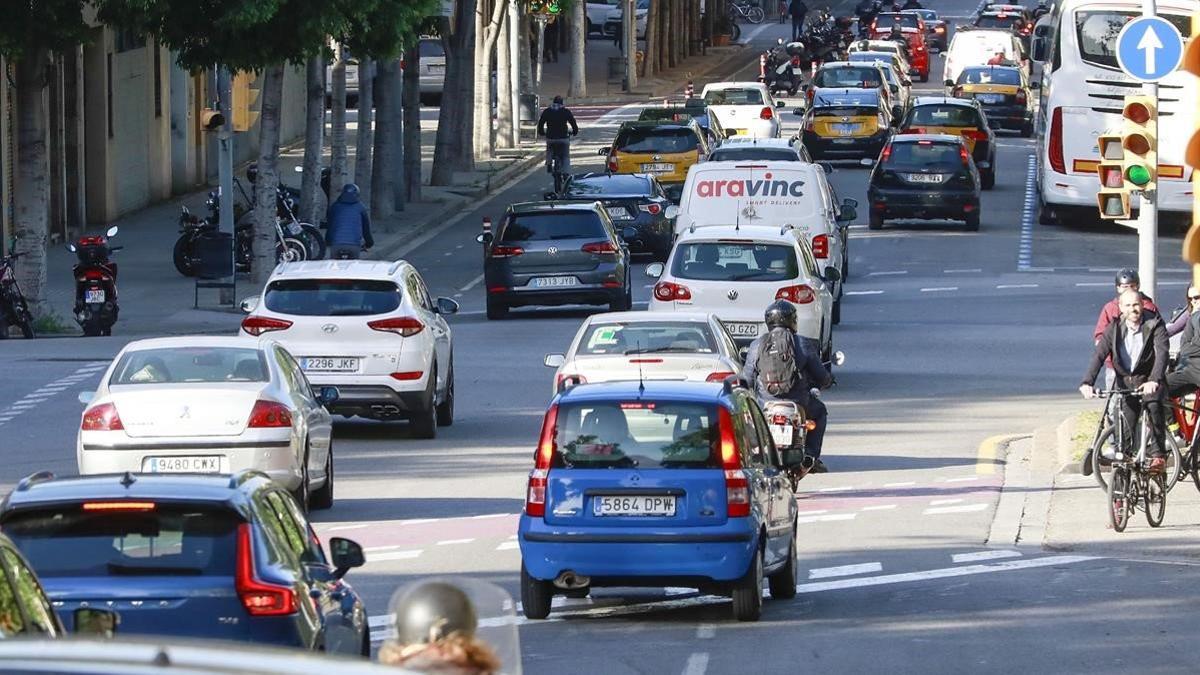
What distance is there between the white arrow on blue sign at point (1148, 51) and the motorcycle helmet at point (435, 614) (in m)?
15.4

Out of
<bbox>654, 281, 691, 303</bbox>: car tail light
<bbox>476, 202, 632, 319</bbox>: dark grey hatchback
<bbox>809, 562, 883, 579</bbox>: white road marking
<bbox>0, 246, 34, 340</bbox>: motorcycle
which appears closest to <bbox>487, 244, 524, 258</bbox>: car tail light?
<bbox>476, 202, 632, 319</bbox>: dark grey hatchback

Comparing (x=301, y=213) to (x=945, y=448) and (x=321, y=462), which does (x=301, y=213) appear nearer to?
(x=945, y=448)

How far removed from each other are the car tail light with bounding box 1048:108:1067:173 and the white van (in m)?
12.9

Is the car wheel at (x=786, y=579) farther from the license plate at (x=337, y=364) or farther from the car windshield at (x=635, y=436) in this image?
the license plate at (x=337, y=364)

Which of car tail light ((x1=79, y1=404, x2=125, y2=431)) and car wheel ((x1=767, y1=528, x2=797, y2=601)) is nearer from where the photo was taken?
car wheel ((x1=767, y1=528, x2=797, y2=601))

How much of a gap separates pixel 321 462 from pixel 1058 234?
26998 mm

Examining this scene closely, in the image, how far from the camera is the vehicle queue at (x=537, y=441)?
9180 millimetres

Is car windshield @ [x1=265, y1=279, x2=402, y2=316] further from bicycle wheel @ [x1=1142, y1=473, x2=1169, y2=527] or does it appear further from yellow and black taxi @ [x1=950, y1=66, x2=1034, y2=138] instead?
yellow and black taxi @ [x1=950, y1=66, x2=1034, y2=138]

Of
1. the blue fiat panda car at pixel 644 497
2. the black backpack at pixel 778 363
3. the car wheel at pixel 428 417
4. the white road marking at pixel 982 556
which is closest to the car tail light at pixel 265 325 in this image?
the car wheel at pixel 428 417

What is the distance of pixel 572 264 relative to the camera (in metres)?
31.5

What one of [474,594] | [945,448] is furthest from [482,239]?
[474,594]

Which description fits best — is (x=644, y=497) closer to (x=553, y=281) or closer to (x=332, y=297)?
(x=332, y=297)

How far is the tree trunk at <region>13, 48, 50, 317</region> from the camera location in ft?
95.1

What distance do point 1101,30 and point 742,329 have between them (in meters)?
19.6
